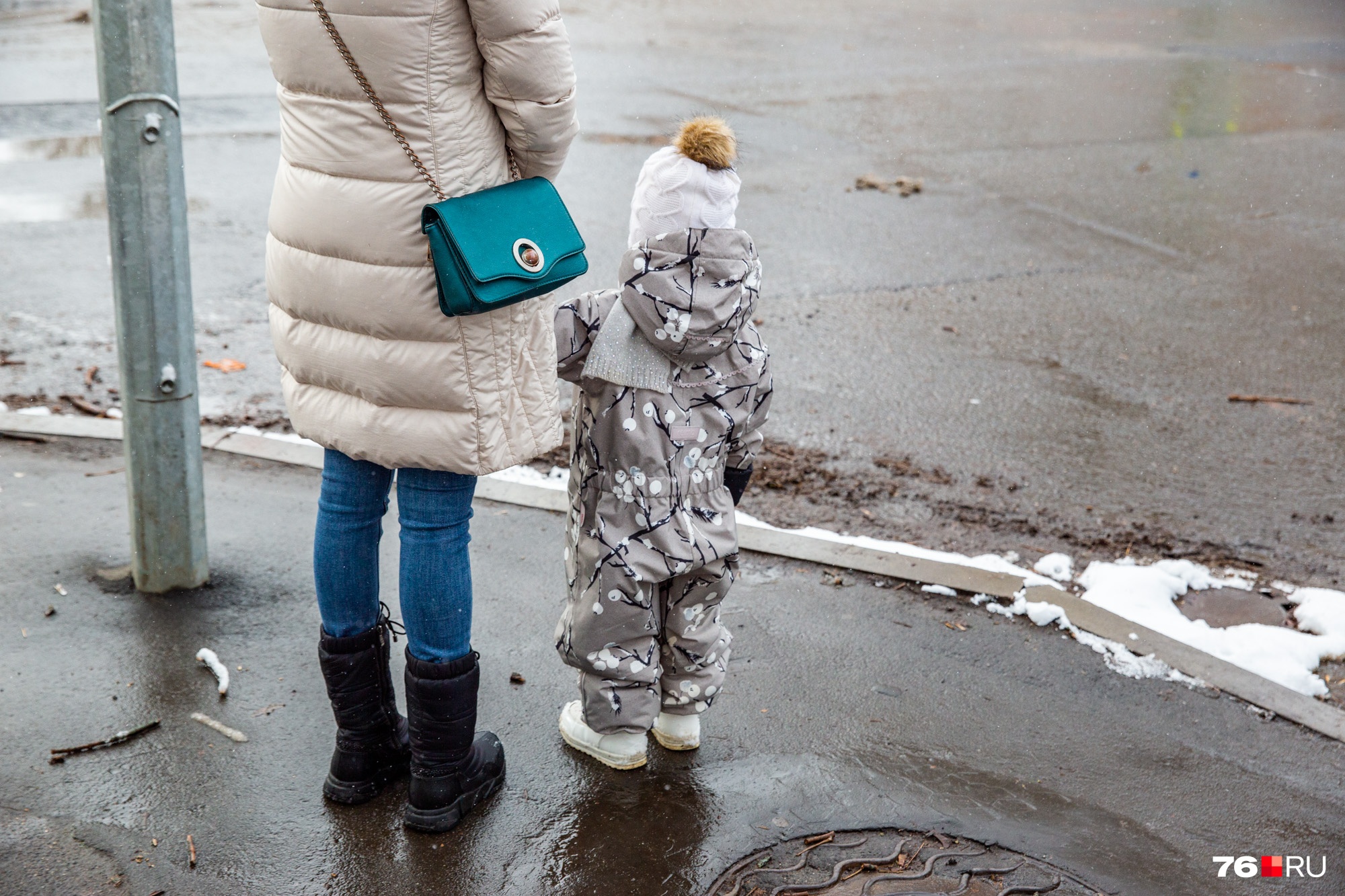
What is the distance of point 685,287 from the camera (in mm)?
2496

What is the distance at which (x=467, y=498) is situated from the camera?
96.1 inches

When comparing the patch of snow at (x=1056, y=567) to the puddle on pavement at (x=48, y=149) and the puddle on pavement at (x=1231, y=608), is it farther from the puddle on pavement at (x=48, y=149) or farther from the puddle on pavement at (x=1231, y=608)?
the puddle on pavement at (x=48, y=149)

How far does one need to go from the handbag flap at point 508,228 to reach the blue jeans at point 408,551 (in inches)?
18.0

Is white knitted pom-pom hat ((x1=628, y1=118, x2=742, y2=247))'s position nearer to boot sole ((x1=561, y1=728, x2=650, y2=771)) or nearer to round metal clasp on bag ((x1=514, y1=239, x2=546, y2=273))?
round metal clasp on bag ((x1=514, y1=239, x2=546, y2=273))

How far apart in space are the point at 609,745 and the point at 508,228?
1.24 metres

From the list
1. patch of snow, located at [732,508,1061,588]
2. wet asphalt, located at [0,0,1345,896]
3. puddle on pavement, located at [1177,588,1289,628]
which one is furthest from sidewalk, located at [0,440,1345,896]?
puddle on pavement, located at [1177,588,1289,628]

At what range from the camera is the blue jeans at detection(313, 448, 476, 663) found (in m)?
2.40

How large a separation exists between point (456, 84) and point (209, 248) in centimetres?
519

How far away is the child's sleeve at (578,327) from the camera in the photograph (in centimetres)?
256

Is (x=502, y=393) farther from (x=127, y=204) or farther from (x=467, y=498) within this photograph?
(x=127, y=204)

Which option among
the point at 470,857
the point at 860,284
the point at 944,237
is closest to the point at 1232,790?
the point at 470,857

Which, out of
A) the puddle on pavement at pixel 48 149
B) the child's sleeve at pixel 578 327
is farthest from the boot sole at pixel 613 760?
the puddle on pavement at pixel 48 149

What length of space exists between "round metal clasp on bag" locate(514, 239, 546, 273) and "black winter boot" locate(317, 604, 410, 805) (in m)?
0.84

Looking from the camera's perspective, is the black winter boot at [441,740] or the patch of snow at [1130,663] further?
the patch of snow at [1130,663]
